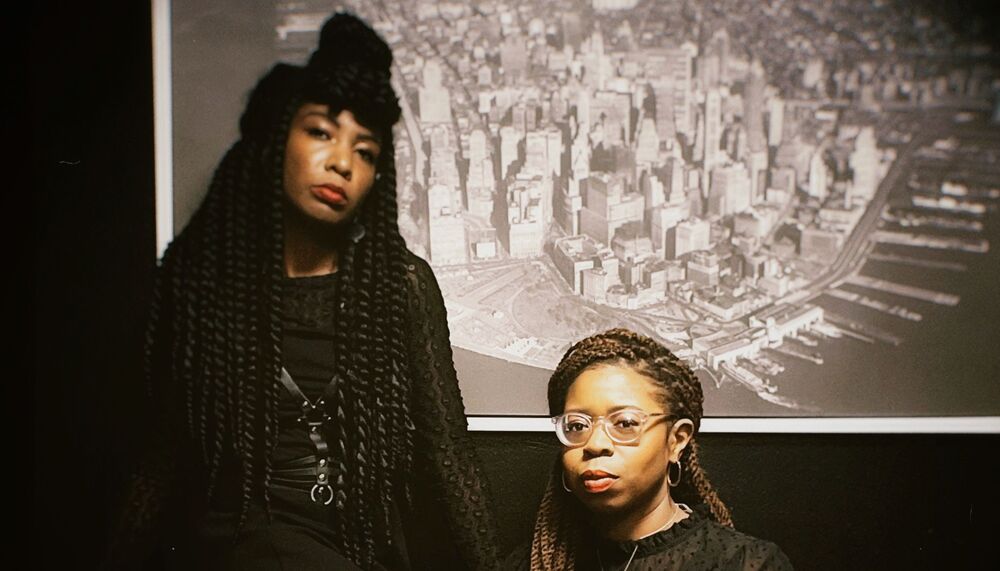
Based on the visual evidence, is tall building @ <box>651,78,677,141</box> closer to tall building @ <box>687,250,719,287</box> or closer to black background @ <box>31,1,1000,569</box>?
tall building @ <box>687,250,719,287</box>

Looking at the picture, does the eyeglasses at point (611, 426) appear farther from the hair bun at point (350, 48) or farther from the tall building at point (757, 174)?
the hair bun at point (350, 48)

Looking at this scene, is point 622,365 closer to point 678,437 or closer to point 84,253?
point 678,437

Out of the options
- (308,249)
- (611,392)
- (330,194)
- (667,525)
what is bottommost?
(667,525)

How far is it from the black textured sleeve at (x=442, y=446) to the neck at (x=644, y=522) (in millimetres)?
223

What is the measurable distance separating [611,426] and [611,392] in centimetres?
6

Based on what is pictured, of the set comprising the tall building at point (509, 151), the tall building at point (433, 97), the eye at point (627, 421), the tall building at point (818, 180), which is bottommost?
the eye at point (627, 421)

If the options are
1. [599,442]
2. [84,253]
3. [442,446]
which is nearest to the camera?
[599,442]

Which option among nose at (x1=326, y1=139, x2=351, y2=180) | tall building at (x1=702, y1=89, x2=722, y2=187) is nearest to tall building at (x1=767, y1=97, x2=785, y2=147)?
tall building at (x1=702, y1=89, x2=722, y2=187)

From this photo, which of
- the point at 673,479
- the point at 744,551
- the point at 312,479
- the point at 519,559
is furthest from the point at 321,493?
the point at 744,551

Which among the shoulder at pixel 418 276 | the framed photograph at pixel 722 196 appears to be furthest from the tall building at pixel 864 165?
the shoulder at pixel 418 276

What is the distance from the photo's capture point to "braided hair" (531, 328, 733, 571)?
4.73 ft

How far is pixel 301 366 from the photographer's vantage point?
4.74 ft

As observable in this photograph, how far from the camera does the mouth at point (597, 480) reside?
138 centimetres

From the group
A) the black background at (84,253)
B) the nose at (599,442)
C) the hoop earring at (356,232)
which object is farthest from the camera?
the black background at (84,253)
